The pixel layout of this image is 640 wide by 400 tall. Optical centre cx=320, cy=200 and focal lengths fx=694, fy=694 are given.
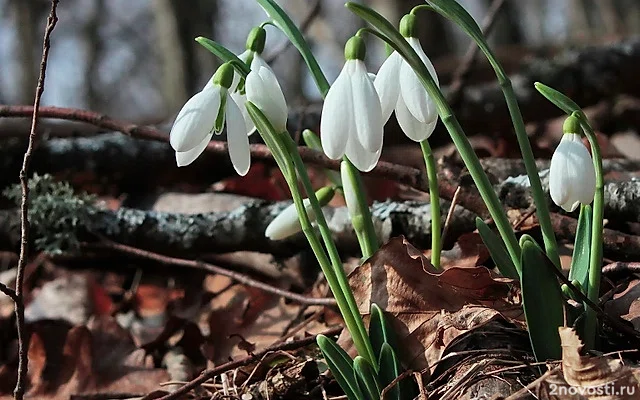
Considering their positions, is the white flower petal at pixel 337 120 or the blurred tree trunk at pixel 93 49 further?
the blurred tree trunk at pixel 93 49

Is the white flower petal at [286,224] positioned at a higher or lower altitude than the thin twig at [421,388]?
higher

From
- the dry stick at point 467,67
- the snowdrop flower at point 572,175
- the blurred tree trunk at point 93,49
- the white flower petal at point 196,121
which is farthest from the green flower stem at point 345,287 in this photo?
the blurred tree trunk at point 93,49

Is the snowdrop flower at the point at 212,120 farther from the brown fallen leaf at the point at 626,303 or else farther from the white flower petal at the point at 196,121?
the brown fallen leaf at the point at 626,303

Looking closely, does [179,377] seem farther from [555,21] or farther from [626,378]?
[555,21]

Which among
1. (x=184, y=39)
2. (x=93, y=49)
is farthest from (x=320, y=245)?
(x=93, y=49)

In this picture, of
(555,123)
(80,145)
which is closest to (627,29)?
(555,123)

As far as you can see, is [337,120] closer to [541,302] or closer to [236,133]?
[236,133]
